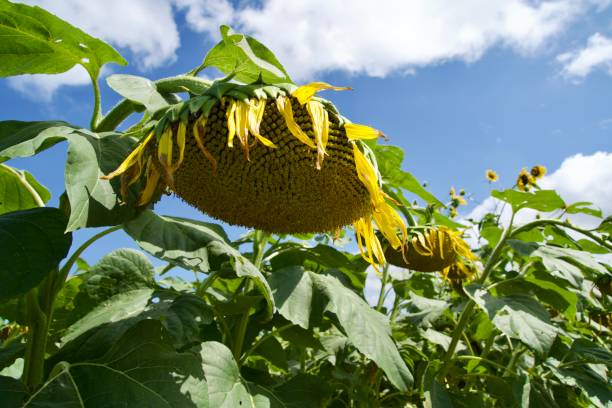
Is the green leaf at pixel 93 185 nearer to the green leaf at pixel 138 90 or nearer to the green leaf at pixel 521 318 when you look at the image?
the green leaf at pixel 138 90

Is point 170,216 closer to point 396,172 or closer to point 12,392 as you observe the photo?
point 12,392

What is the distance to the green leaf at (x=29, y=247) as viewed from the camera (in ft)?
3.68

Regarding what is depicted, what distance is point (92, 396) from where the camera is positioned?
123 centimetres

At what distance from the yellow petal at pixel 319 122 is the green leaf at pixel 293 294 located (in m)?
0.64

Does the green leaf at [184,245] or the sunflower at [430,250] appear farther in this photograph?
the sunflower at [430,250]

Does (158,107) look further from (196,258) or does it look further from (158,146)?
(196,258)

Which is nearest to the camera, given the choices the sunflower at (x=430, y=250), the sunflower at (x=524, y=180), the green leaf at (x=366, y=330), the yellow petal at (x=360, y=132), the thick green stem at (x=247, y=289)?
the yellow petal at (x=360, y=132)

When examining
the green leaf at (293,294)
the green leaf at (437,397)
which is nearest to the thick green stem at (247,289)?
the green leaf at (293,294)

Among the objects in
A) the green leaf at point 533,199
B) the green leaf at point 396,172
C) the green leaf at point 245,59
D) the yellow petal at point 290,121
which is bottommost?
the yellow petal at point 290,121

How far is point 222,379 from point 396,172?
116cm

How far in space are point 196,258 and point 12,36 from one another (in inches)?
27.6

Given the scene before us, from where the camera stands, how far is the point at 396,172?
7.53 feet

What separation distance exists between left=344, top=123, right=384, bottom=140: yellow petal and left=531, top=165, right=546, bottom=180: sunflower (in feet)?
16.6

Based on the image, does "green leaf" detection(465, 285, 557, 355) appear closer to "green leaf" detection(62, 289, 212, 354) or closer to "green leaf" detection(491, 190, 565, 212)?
"green leaf" detection(491, 190, 565, 212)
